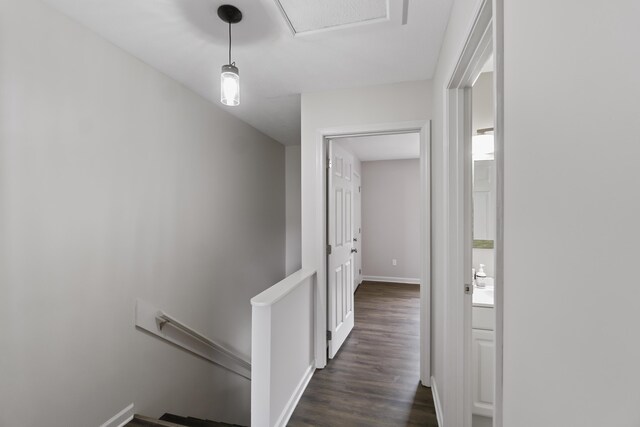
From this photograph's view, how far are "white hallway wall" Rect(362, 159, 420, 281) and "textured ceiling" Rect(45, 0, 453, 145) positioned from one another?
11.2 feet

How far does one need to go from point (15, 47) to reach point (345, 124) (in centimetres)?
198

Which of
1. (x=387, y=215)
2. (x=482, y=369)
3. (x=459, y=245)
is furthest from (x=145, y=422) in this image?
(x=387, y=215)

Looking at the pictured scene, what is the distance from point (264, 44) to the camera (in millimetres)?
1838

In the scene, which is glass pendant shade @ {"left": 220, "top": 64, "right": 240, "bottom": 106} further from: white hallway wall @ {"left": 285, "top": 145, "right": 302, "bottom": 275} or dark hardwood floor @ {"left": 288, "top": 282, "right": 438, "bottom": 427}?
white hallway wall @ {"left": 285, "top": 145, "right": 302, "bottom": 275}

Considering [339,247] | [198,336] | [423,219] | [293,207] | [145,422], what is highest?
[293,207]

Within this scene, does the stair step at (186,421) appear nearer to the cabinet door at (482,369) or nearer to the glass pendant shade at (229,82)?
the cabinet door at (482,369)

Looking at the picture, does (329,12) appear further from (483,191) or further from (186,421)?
(186,421)

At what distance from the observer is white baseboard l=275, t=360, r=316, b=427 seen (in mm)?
1845

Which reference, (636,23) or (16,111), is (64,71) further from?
(636,23)

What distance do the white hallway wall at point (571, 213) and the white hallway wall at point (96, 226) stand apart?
2.04 m

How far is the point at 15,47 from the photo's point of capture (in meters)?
1.39

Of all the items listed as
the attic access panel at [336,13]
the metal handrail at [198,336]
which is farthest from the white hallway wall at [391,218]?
the attic access panel at [336,13]

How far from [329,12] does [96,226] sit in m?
1.83

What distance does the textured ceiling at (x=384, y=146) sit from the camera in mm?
4086
